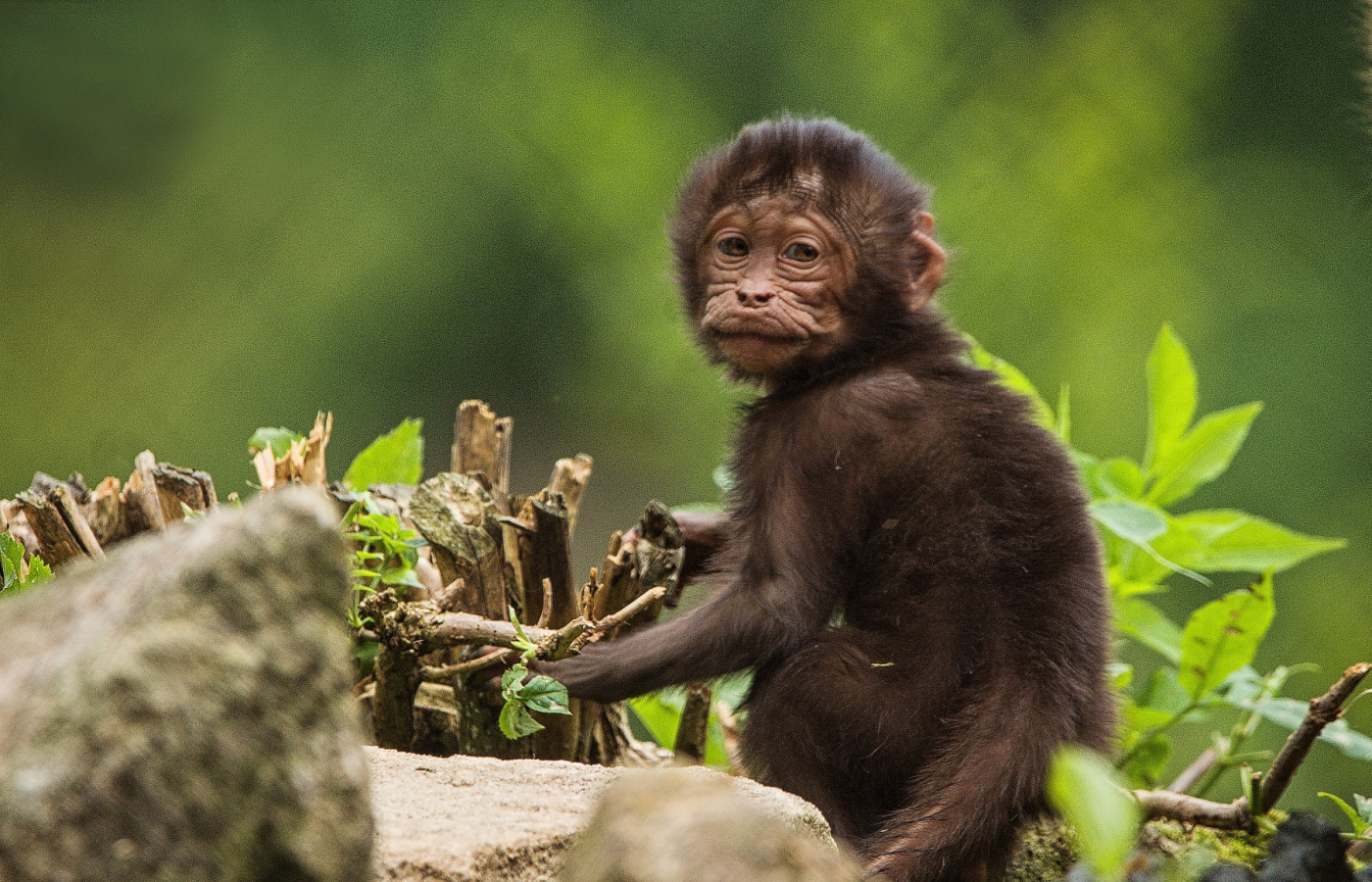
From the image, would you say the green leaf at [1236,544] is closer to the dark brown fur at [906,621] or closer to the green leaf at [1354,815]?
the dark brown fur at [906,621]

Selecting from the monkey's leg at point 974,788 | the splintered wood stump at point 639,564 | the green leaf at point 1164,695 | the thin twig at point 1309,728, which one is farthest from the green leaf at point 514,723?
the green leaf at point 1164,695

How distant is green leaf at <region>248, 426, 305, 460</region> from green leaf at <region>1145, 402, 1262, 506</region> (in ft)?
7.50

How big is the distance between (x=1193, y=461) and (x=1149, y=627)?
481 millimetres

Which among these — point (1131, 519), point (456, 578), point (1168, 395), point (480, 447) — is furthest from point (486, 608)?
point (1168, 395)

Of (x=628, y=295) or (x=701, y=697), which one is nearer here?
(x=701, y=697)

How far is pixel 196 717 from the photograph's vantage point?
3.85 feet

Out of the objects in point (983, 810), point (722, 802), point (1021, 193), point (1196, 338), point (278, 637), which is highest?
point (1021, 193)

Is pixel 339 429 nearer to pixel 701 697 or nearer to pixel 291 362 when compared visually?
pixel 291 362

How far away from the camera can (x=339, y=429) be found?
7629 mm

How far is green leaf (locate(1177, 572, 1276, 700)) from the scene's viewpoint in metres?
3.39

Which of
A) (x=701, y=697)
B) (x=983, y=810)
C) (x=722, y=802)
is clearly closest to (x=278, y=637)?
(x=722, y=802)

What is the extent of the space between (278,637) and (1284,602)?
6604 mm

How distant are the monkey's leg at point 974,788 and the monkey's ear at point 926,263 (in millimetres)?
1129

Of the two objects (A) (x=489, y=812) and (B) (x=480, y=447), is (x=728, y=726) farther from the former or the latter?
(A) (x=489, y=812)
